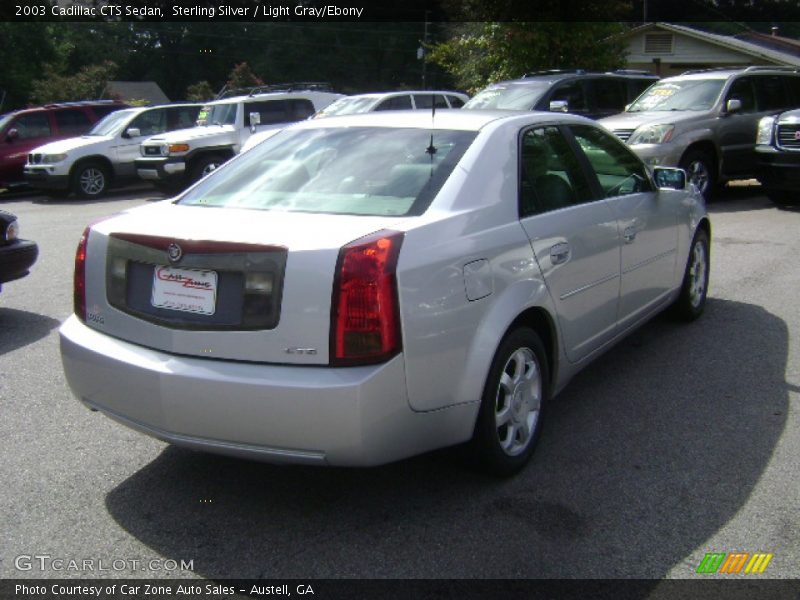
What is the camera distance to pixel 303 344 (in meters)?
3.11

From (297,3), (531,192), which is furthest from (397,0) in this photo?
(531,192)

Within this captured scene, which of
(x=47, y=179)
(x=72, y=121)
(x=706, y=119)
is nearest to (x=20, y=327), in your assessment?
(x=706, y=119)

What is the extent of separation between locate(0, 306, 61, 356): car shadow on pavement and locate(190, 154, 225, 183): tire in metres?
9.21

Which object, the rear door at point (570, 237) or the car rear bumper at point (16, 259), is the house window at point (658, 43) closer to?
A: the car rear bumper at point (16, 259)

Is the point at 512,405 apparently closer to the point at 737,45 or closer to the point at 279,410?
the point at 279,410

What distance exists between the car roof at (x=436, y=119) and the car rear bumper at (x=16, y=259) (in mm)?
3179

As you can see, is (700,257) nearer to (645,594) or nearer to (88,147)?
(645,594)

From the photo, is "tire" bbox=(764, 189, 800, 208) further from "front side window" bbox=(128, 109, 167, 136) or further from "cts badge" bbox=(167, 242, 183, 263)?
"front side window" bbox=(128, 109, 167, 136)

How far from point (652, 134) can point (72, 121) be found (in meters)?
12.8

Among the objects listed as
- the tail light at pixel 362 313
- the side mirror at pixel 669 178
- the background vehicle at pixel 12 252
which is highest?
the side mirror at pixel 669 178

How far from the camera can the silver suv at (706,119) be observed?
12039 mm

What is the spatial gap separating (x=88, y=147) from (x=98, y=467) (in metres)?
14.6

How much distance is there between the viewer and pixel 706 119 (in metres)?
12.6
